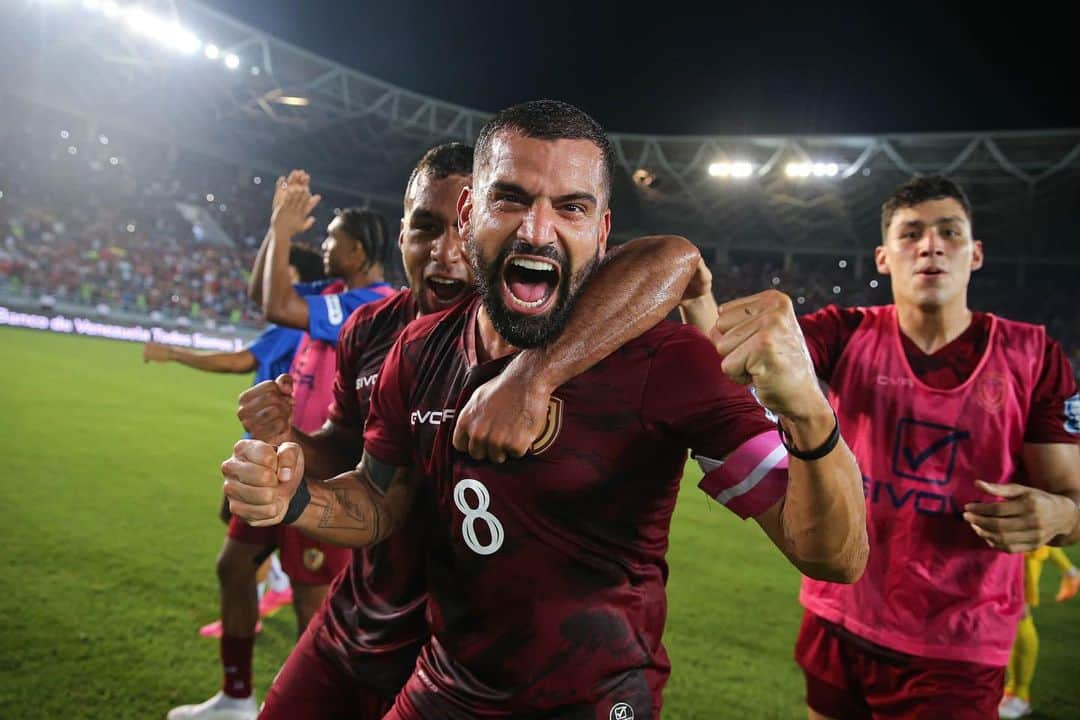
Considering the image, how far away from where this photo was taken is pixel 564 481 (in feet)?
5.29

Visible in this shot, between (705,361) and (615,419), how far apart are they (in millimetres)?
226

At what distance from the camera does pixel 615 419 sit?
5.34 feet

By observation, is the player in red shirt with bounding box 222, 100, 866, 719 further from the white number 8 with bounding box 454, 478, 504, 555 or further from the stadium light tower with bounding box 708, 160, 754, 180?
the stadium light tower with bounding box 708, 160, 754, 180

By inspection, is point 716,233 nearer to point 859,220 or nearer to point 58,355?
point 859,220

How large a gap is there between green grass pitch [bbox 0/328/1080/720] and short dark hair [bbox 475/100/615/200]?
9.86 feet

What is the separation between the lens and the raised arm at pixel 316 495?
165cm

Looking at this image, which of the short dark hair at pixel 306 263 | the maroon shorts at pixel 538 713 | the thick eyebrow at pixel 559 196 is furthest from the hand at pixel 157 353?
the thick eyebrow at pixel 559 196

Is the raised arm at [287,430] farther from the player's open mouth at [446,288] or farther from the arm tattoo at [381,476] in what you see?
the player's open mouth at [446,288]

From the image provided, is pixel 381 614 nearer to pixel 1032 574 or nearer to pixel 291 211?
pixel 291 211

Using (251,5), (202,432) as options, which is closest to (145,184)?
(251,5)

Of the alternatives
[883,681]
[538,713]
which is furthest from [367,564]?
[883,681]

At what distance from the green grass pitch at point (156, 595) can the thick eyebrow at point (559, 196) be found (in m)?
2.99

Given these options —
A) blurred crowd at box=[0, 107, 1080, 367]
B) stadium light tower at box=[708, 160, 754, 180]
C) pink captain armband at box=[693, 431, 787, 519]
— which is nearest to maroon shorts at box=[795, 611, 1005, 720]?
pink captain armband at box=[693, 431, 787, 519]

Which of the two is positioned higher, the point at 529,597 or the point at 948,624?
the point at 529,597
